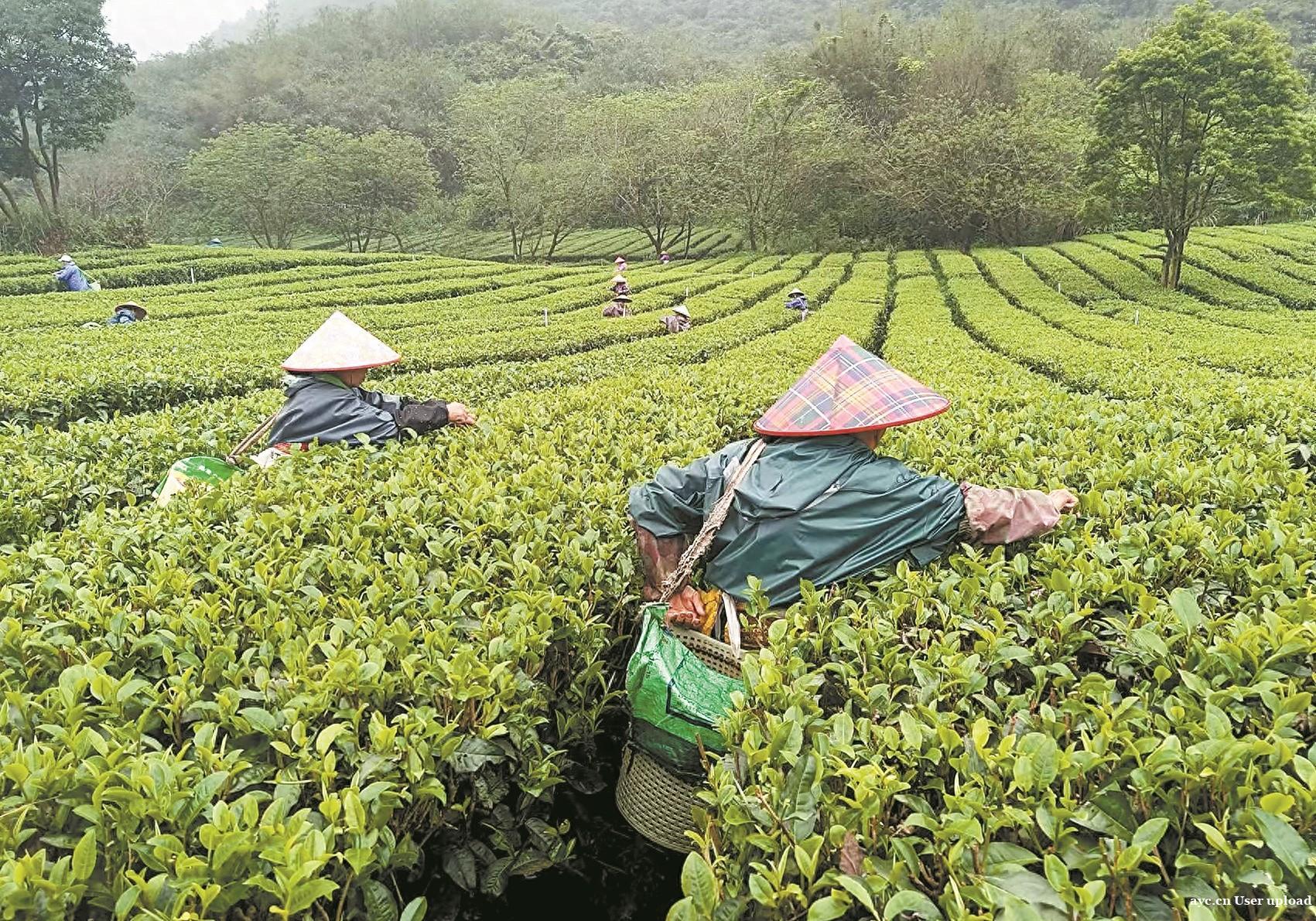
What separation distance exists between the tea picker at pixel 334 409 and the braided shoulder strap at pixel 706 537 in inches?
97.3

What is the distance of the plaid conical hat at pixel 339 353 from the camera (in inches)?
177

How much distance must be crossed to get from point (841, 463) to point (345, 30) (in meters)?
103

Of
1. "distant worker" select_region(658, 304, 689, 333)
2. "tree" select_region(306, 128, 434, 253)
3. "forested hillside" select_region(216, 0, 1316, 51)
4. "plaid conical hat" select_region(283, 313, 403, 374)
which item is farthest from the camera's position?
"forested hillside" select_region(216, 0, 1316, 51)

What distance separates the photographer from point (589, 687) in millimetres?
2592

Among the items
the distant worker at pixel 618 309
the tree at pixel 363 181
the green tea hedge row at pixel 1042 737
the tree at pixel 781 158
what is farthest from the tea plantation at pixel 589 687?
the tree at pixel 363 181

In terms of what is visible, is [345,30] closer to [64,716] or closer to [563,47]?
[563,47]

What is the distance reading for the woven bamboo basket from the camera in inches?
88.9

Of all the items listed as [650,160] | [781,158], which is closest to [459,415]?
[781,158]

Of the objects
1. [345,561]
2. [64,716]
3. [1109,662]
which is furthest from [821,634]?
[64,716]

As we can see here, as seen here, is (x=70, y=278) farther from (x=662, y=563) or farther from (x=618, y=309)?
(x=662, y=563)

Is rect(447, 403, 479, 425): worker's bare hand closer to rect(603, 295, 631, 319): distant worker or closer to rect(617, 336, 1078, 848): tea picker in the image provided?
rect(617, 336, 1078, 848): tea picker

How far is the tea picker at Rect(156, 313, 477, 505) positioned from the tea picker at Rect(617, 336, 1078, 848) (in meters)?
2.37

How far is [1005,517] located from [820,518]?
67cm

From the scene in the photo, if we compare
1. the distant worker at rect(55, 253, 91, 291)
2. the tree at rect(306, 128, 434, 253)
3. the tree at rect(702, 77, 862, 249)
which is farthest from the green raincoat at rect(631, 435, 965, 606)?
the tree at rect(306, 128, 434, 253)
